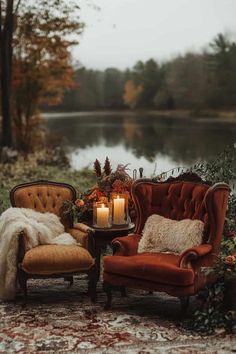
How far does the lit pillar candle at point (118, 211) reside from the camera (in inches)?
179

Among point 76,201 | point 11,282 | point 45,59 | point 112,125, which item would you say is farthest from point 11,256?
point 112,125

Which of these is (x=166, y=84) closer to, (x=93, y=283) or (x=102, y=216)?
(x=102, y=216)

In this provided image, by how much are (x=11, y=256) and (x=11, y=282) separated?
19cm

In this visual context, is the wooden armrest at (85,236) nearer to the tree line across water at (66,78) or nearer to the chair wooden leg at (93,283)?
the chair wooden leg at (93,283)

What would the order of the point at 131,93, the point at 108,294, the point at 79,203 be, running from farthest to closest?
the point at 131,93
the point at 79,203
the point at 108,294

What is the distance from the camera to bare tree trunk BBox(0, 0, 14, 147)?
11.1 m

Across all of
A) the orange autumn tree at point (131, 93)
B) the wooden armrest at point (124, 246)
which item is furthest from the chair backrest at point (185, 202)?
the orange autumn tree at point (131, 93)

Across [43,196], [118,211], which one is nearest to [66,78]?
[43,196]

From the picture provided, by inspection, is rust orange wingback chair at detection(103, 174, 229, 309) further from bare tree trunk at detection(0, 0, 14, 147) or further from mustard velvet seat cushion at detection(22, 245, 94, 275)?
bare tree trunk at detection(0, 0, 14, 147)

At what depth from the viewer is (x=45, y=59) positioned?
41.7 ft

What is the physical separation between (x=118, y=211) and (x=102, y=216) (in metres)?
0.14

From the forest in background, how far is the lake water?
1.22 feet

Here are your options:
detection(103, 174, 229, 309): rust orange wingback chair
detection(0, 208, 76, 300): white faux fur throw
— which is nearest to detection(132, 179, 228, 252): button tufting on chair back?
detection(103, 174, 229, 309): rust orange wingback chair

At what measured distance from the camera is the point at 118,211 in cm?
454
